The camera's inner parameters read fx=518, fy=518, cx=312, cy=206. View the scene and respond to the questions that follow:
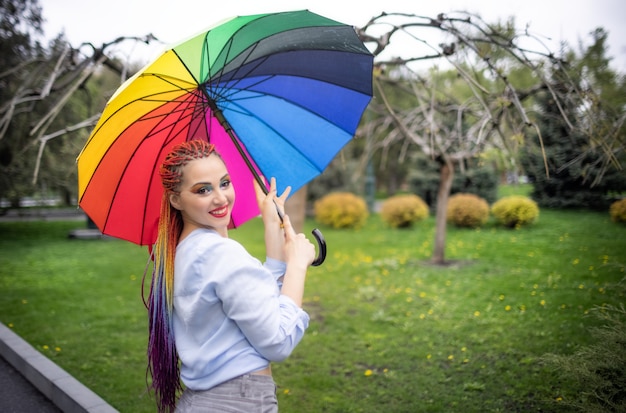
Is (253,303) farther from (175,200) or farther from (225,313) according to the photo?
(175,200)

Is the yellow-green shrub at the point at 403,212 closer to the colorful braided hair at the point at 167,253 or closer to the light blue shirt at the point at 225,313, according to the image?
A: the colorful braided hair at the point at 167,253

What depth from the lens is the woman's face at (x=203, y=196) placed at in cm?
190

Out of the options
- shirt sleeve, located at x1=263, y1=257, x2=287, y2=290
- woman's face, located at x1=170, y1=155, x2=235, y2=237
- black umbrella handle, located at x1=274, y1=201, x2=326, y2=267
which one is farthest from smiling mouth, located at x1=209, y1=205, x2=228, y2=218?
black umbrella handle, located at x1=274, y1=201, x2=326, y2=267

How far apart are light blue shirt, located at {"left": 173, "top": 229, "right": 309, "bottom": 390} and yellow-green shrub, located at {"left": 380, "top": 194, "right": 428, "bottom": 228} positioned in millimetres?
13204

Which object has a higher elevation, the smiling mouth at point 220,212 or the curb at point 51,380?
the smiling mouth at point 220,212

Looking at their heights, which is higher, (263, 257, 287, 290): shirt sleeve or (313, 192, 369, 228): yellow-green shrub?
(263, 257, 287, 290): shirt sleeve

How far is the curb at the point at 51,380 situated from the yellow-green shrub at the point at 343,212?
36.8ft

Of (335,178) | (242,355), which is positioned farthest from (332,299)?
(335,178)

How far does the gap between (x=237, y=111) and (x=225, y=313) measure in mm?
1130

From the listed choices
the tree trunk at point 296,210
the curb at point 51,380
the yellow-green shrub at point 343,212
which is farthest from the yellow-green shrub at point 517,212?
the curb at point 51,380

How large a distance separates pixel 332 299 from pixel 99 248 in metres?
8.03

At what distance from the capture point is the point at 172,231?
76.6 inches

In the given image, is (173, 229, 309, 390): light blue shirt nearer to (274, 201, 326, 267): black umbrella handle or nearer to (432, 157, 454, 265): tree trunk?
(274, 201, 326, 267): black umbrella handle

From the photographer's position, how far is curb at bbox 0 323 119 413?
3.87 meters
